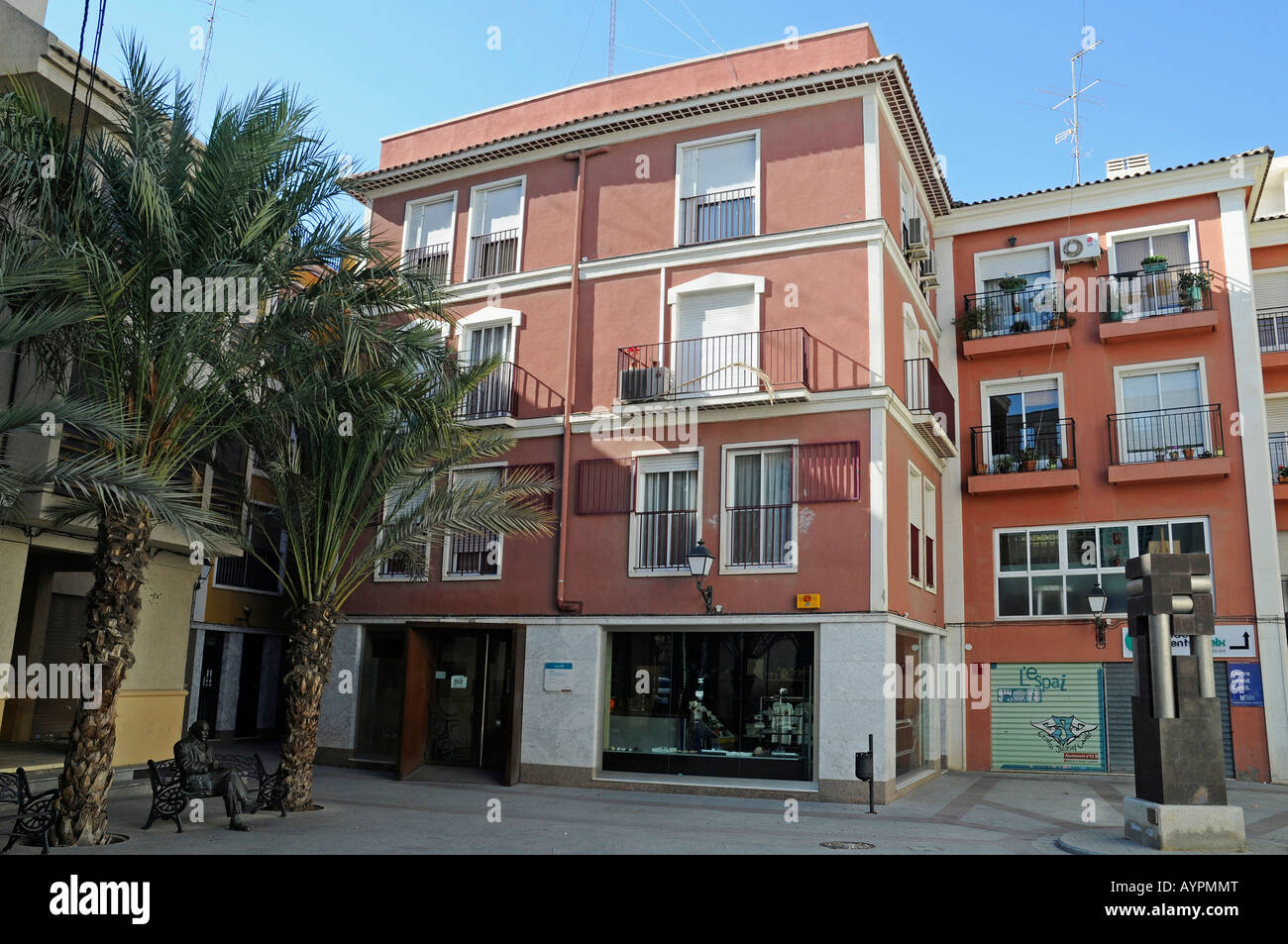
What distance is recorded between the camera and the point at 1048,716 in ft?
64.3

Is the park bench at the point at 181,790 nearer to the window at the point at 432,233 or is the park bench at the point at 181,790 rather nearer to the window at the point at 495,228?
the window at the point at 495,228

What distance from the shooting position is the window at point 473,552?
18594 millimetres

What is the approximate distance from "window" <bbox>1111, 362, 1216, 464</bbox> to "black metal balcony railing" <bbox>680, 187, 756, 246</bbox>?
863 cm

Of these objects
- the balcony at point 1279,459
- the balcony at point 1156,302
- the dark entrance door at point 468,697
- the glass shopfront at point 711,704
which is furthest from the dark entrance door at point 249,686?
the balcony at point 1279,459

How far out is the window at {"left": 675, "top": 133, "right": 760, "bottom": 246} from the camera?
1795 cm

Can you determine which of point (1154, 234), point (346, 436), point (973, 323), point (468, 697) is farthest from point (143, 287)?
point (1154, 234)

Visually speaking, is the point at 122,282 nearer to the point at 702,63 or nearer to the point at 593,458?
the point at 593,458

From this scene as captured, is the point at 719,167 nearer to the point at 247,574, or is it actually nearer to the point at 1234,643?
the point at 1234,643

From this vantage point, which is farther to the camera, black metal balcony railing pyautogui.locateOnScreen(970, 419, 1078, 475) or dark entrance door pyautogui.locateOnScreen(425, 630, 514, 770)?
black metal balcony railing pyautogui.locateOnScreen(970, 419, 1078, 475)

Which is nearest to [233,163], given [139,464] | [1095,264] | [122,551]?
[139,464]

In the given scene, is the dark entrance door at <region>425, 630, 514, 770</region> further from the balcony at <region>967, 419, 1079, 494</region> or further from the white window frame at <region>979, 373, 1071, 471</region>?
the white window frame at <region>979, 373, 1071, 471</region>

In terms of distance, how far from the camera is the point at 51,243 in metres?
9.59

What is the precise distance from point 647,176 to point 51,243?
1133 centimetres

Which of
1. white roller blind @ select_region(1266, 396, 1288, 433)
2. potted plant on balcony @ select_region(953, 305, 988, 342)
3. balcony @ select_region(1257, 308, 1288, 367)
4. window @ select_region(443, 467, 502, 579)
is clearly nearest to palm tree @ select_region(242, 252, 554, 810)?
window @ select_region(443, 467, 502, 579)
